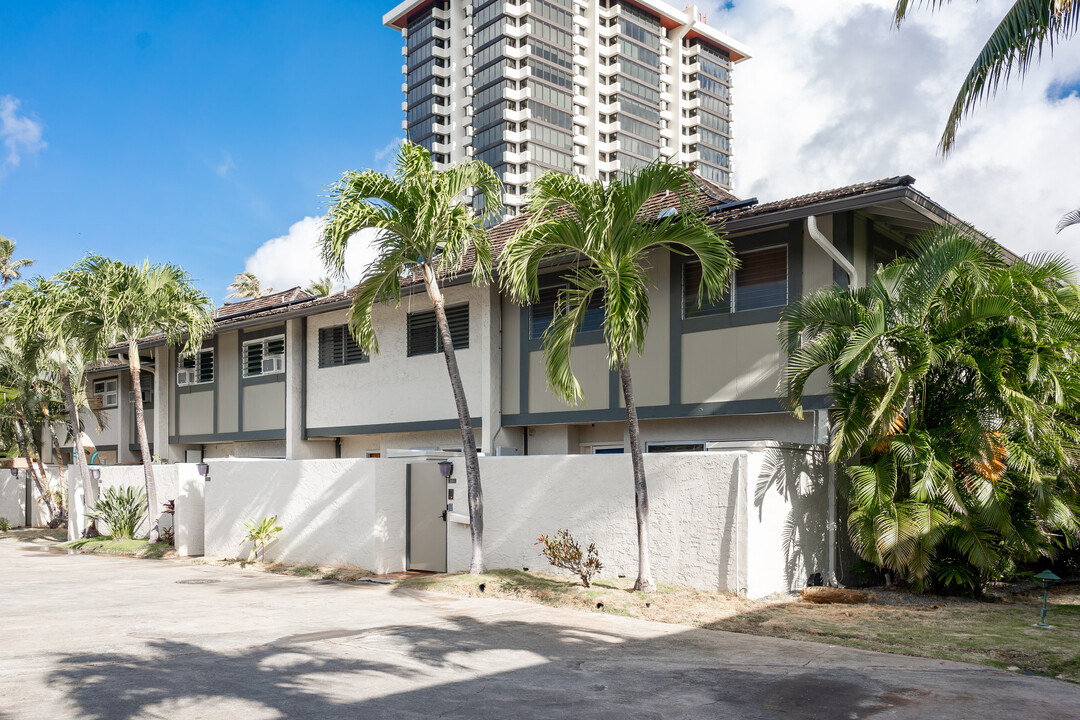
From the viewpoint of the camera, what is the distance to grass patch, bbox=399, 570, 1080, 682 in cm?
938

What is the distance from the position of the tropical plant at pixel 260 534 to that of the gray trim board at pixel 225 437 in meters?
5.58

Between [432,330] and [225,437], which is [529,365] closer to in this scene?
[432,330]

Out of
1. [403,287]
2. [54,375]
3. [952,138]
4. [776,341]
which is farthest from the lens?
[54,375]

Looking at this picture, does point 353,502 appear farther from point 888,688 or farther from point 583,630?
point 888,688

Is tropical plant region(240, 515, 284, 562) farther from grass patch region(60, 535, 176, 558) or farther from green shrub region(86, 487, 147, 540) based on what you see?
green shrub region(86, 487, 147, 540)

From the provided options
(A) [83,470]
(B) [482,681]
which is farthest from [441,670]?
(A) [83,470]

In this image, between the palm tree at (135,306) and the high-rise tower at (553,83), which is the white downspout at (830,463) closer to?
the palm tree at (135,306)

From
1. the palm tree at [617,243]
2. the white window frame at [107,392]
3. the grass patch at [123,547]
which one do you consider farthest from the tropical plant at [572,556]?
the white window frame at [107,392]

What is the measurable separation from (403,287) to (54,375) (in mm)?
12280

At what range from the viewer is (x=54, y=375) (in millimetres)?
25609

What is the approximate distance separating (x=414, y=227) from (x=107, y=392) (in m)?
22.3

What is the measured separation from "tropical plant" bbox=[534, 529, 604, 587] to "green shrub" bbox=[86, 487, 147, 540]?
12886mm

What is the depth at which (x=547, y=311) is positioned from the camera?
18.0 m

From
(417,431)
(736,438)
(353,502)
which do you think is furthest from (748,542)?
(417,431)
